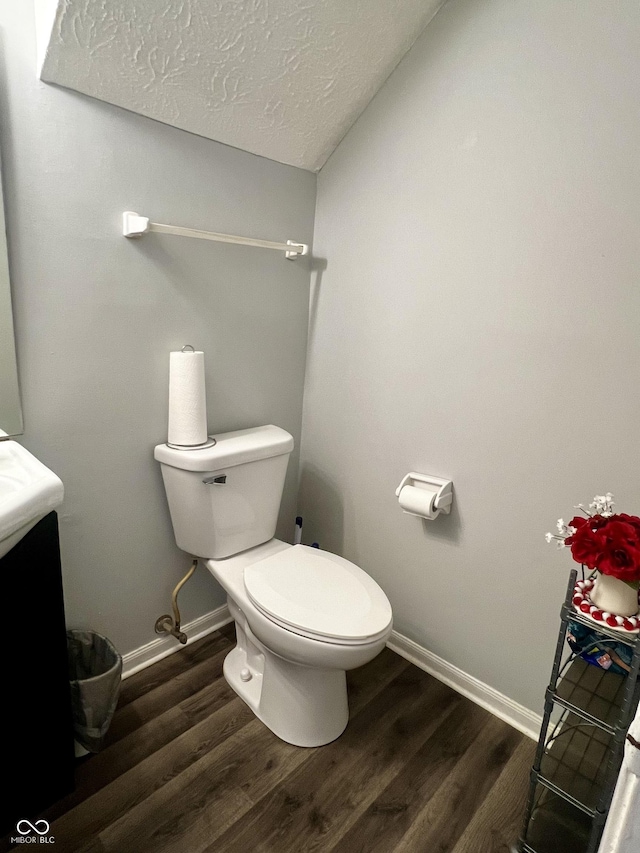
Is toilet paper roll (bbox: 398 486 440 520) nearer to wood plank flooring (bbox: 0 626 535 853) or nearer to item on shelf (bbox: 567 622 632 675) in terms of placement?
item on shelf (bbox: 567 622 632 675)

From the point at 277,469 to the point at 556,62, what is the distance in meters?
1.36

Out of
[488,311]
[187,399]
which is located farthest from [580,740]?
[187,399]

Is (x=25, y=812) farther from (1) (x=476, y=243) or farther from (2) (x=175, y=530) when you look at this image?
(1) (x=476, y=243)

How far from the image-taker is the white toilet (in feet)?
4.28

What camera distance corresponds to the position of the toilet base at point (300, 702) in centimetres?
143

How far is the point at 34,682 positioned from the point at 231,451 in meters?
0.75

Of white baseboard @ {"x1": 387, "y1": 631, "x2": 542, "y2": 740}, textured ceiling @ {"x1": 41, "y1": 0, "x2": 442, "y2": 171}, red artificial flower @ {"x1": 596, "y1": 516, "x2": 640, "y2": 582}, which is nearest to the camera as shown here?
red artificial flower @ {"x1": 596, "y1": 516, "x2": 640, "y2": 582}

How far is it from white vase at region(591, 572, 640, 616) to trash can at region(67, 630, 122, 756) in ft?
4.04

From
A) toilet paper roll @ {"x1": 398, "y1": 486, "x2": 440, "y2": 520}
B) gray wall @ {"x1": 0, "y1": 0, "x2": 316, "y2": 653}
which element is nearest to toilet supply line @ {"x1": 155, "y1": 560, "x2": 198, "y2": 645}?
gray wall @ {"x1": 0, "y1": 0, "x2": 316, "y2": 653}

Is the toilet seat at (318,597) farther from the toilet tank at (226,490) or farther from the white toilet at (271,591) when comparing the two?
the toilet tank at (226,490)

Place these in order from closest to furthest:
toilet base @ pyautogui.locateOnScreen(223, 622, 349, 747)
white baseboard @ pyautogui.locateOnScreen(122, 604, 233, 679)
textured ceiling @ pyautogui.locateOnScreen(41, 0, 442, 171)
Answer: textured ceiling @ pyautogui.locateOnScreen(41, 0, 442, 171), toilet base @ pyautogui.locateOnScreen(223, 622, 349, 747), white baseboard @ pyautogui.locateOnScreen(122, 604, 233, 679)

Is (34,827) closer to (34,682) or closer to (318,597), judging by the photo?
(34,682)

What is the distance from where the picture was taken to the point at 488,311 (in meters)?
1.46

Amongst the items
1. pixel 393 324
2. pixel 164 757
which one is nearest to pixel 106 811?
pixel 164 757
